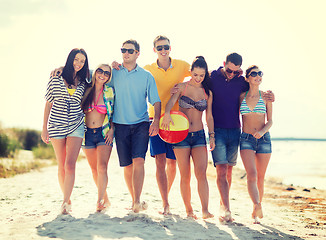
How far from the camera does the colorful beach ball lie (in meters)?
4.82

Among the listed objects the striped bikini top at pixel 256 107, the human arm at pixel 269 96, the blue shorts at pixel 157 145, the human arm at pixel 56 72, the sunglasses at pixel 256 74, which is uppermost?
the sunglasses at pixel 256 74

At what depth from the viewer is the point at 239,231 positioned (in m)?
4.59

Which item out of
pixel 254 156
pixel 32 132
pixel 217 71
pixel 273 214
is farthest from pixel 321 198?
pixel 32 132

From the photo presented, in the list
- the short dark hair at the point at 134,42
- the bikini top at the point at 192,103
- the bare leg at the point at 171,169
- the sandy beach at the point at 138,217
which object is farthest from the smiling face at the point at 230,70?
the sandy beach at the point at 138,217

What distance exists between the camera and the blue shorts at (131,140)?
502 cm

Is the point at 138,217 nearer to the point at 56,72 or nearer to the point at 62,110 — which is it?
the point at 62,110

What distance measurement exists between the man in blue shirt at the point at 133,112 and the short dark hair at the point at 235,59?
1173 mm

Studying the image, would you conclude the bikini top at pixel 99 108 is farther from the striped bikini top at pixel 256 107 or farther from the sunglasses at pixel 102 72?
the striped bikini top at pixel 256 107

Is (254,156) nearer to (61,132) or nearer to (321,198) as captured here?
(61,132)

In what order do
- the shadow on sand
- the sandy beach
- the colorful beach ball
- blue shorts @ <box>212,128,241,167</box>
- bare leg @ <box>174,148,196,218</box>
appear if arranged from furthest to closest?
1. blue shorts @ <box>212,128,241,167</box>
2. bare leg @ <box>174,148,196,218</box>
3. the colorful beach ball
4. the sandy beach
5. the shadow on sand

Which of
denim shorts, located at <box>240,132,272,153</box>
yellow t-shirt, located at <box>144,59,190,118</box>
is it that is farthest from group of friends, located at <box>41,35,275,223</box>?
yellow t-shirt, located at <box>144,59,190,118</box>

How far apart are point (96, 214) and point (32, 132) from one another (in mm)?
15955

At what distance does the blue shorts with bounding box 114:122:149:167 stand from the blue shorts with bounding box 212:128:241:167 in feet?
3.38

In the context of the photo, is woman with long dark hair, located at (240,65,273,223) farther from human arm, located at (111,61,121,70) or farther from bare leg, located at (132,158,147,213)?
human arm, located at (111,61,121,70)
